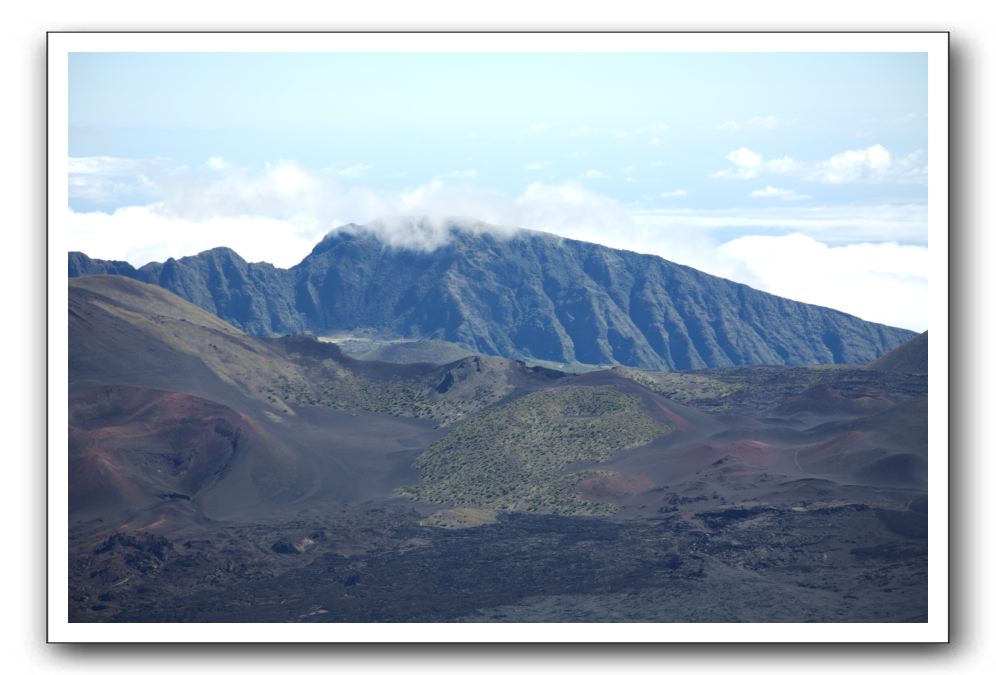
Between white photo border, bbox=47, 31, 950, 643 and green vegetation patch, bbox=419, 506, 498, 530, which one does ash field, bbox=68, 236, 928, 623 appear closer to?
green vegetation patch, bbox=419, 506, 498, 530

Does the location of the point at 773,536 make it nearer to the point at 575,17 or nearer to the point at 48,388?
the point at 575,17

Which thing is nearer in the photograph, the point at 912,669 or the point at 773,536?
the point at 912,669

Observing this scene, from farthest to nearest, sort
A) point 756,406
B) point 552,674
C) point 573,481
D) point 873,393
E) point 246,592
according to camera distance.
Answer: point 756,406, point 873,393, point 573,481, point 246,592, point 552,674

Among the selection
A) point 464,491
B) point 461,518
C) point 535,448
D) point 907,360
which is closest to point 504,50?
point 461,518

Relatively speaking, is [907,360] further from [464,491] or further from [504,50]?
[504,50]

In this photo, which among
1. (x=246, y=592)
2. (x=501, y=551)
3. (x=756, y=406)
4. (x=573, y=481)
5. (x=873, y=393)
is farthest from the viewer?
(x=756, y=406)

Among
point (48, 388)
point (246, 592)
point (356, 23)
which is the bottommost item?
point (246, 592)

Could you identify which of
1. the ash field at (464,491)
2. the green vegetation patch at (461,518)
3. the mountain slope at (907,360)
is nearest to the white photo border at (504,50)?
the ash field at (464,491)

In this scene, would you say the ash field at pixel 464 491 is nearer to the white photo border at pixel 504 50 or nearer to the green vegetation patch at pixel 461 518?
the green vegetation patch at pixel 461 518

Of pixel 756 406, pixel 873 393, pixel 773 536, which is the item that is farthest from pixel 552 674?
pixel 756 406
